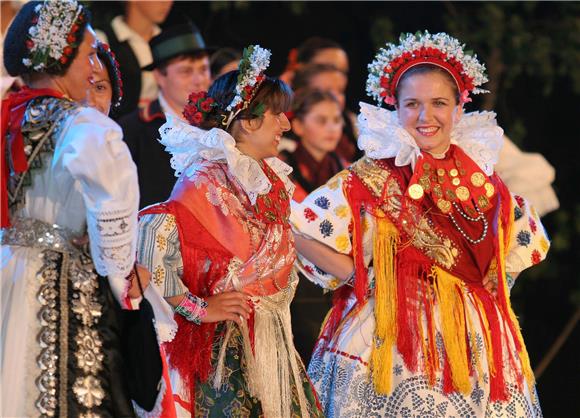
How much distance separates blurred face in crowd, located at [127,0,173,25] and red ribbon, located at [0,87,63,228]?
9.57 ft

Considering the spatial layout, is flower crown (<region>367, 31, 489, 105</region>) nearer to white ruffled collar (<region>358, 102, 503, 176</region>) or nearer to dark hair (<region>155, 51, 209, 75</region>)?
white ruffled collar (<region>358, 102, 503, 176</region>)

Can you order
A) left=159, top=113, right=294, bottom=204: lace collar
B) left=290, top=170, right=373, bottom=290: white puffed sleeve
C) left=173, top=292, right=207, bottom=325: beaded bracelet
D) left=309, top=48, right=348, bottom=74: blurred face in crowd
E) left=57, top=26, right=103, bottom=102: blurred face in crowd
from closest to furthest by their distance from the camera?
left=57, top=26, right=103, bottom=102: blurred face in crowd, left=173, top=292, right=207, bottom=325: beaded bracelet, left=159, top=113, right=294, bottom=204: lace collar, left=290, top=170, right=373, bottom=290: white puffed sleeve, left=309, top=48, right=348, bottom=74: blurred face in crowd

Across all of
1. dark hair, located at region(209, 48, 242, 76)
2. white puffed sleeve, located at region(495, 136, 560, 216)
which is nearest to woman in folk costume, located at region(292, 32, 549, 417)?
dark hair, located at region(209, 48, 242, 76)

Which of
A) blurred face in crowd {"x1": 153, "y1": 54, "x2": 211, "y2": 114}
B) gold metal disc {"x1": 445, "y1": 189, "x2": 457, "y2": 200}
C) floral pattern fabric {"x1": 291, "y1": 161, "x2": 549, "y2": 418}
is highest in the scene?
blurred face in crowd {"x1": 153, "y1": 54, "x2": 211, "y2": 114}

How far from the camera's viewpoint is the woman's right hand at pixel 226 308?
11.4 feet

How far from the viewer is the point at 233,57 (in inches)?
234

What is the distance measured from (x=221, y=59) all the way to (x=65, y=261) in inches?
120

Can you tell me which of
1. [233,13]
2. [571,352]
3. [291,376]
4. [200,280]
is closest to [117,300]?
[200,280]

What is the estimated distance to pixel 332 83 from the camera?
21.5ft

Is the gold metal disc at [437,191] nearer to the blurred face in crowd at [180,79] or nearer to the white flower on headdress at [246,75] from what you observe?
the white flower on headdress at [246,75]

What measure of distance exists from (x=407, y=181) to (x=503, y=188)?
1.29 feet

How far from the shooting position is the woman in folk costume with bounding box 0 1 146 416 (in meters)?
2.92

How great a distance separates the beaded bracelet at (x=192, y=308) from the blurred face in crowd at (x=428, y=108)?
1.22 meters

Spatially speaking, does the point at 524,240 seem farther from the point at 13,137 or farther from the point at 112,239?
the point at 13,137
